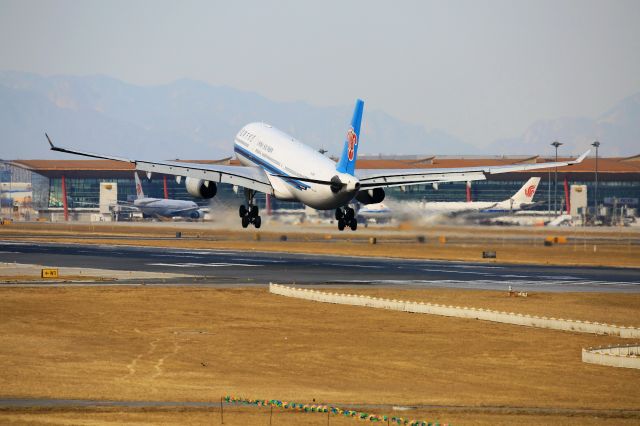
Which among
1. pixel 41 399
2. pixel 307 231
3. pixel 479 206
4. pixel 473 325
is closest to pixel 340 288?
pixel 473 325

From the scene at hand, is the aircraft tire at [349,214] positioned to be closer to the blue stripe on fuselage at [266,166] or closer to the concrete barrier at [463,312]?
the blue stripe on fuselage at [266,166]

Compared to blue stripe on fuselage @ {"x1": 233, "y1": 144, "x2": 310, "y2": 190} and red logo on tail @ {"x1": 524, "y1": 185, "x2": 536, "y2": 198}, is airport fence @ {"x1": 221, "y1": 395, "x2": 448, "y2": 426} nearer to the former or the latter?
blue stripe on fuselage @ {"x1": 233, "y1": 144, "x2": 310, "y2": 190}

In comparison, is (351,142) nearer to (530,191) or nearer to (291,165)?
(291,165)

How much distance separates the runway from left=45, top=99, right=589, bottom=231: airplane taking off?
550 cm

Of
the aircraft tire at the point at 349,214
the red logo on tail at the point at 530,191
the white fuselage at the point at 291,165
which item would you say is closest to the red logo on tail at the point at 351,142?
the white fuselage at the point at 291,165

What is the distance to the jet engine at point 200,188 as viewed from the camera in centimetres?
9300

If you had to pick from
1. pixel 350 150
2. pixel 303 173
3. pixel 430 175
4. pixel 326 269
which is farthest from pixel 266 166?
pixel 430 175

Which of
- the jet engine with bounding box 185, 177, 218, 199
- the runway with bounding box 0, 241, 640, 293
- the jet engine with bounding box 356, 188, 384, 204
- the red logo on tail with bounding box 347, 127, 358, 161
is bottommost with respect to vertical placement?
the runway with bounding box 0, 241, 640, 293

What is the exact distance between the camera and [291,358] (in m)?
46.2

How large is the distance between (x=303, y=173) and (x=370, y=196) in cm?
565

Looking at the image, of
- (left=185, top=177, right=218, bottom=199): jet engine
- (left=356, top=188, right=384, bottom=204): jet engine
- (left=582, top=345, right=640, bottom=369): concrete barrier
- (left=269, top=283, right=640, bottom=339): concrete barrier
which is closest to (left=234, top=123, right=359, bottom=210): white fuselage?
(left=356, top=188, right=384, bottom=204): jet engine

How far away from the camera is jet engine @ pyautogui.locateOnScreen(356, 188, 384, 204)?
8756 cm

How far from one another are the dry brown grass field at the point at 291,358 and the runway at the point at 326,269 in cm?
1065

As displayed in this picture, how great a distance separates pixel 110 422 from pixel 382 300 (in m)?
34.0
